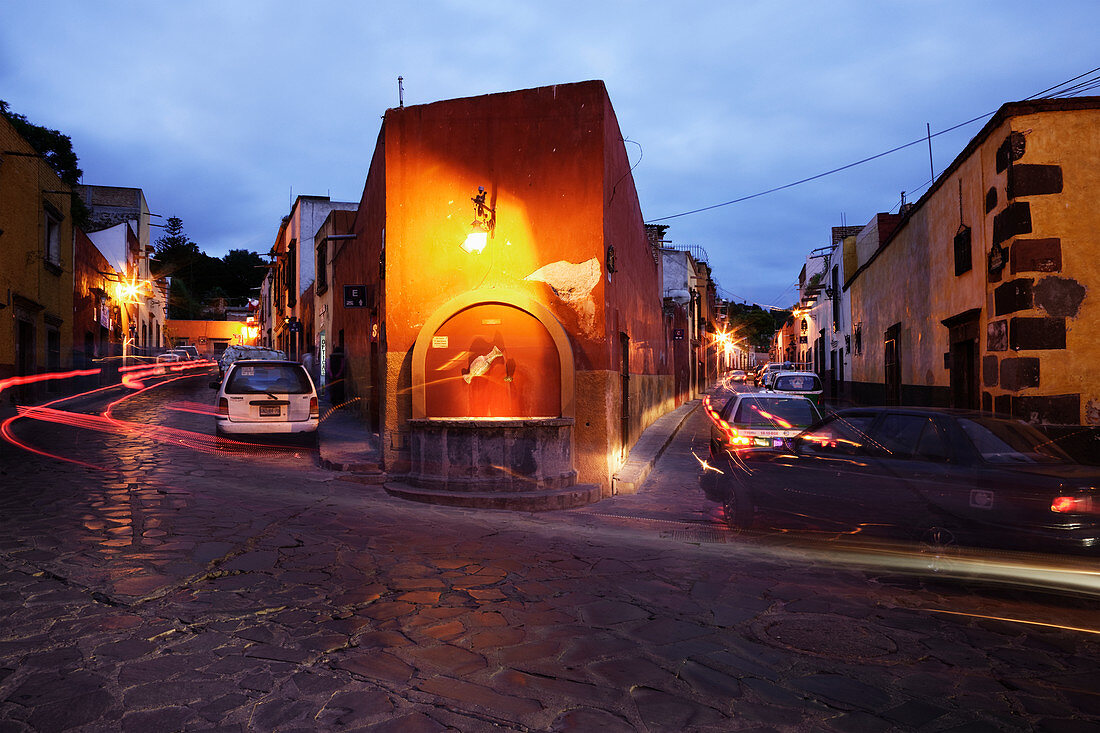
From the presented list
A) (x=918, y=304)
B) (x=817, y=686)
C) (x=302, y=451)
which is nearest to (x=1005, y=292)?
(x=918, y=304)

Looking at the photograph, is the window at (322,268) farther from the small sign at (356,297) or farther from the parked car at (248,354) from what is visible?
the small sign at (356,297)

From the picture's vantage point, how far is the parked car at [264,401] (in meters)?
12.5

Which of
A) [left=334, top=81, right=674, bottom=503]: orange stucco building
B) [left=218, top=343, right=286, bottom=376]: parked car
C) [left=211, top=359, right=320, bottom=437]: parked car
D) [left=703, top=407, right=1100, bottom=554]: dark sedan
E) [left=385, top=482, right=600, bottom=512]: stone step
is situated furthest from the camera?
[left=218, top=343, right=286, bottom=376]: parked car

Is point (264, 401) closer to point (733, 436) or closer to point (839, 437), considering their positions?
point (733, 436)

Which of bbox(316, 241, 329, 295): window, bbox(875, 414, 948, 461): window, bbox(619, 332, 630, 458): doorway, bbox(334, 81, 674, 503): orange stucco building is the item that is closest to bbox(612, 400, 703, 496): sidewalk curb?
bbox(334, 81, 674, 503): orange stucco building

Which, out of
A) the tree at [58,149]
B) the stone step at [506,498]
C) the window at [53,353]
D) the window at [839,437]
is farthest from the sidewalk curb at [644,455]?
the tree at [58,149]

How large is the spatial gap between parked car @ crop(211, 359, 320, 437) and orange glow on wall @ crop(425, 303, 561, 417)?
11.2 feet

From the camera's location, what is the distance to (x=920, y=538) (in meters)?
5.71

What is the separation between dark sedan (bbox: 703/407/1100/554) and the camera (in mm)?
4887

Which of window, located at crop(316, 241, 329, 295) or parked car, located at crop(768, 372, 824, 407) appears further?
window, located at crop(316, 241, 329, 295)

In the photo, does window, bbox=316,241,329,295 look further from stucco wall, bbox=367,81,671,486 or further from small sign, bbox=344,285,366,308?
stucco wall, bbox=367,81,671,486

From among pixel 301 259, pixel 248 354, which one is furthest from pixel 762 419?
pixel 301 259

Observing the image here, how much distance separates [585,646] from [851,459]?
348 cm

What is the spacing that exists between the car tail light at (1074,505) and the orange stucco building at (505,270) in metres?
5.59
